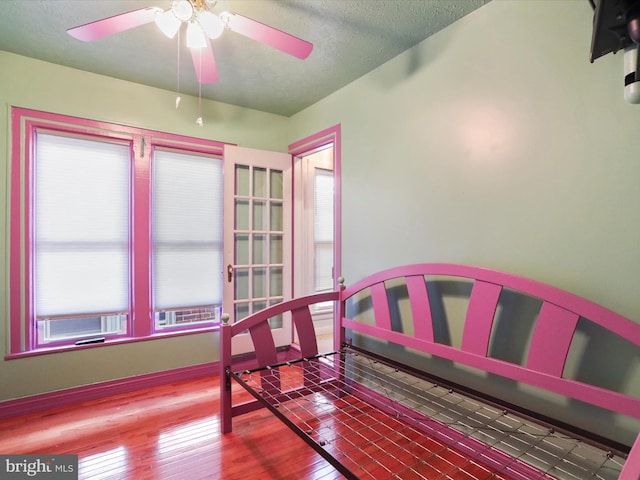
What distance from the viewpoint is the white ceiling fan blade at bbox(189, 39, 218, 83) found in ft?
5.64

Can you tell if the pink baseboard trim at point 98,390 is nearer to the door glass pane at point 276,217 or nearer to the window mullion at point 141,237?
the window mullion at point 141,237

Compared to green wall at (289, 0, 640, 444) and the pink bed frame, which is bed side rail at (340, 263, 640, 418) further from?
green wall at (289, 0, 640, 444)

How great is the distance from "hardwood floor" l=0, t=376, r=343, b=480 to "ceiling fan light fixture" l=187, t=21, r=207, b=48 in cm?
216

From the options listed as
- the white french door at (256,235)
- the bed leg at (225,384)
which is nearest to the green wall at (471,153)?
the white french door at (256,235)

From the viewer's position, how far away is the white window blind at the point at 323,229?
4.28m

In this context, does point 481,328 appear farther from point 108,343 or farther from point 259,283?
point 108,343

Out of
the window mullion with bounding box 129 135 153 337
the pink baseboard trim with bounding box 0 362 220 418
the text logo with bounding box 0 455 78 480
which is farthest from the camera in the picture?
the window mullion with bounding box 129 135 153 337

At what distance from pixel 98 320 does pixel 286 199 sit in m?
1.98

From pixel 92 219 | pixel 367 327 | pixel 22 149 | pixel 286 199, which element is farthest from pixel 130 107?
pixel 367 327

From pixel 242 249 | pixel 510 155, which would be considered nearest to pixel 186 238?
pixel 242 249

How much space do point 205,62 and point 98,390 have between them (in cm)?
254

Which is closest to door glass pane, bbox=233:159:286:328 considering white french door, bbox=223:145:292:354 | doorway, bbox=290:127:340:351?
white french door, bbox=223:145:292:354

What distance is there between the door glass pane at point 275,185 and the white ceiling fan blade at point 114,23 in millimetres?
1908

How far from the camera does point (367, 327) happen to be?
2150 mm
